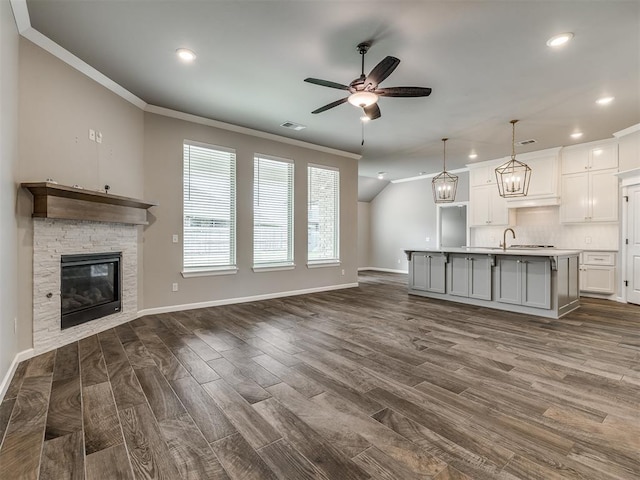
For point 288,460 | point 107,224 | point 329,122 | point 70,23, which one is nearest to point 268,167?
point 329,122

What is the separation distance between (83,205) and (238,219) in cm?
236

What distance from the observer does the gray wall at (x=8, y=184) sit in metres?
2.42

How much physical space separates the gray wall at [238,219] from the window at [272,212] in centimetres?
13

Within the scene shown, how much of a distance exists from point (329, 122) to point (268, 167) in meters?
1.45

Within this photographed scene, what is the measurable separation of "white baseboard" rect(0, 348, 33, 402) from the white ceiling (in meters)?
3.07

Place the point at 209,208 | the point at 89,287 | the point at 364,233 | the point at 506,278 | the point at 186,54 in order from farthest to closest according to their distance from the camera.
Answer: the point at 364,233
the point at 209,208
the point at 506,278
the point at 89,287
the point at 186,54

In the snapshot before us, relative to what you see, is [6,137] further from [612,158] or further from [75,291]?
[612,158]

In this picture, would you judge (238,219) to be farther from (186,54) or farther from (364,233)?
(364,233)

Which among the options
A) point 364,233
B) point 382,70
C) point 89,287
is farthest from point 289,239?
point 364,233

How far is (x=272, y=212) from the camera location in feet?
19.8

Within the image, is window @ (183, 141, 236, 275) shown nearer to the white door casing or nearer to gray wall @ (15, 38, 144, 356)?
gray wall @ (15, 38, 144, 356)

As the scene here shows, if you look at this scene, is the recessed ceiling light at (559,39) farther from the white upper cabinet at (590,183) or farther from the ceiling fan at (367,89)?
the white upper cabinet at (590,183)

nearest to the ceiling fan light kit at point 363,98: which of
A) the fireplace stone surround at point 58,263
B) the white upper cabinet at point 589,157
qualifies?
the fireplace stone surround at point 58,263

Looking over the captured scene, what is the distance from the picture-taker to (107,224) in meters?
4.07
